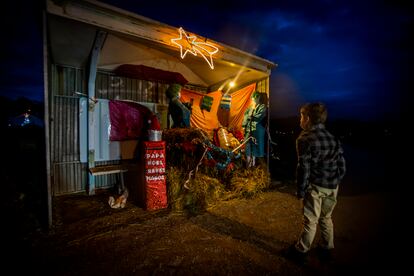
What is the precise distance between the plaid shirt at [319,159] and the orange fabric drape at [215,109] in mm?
5385

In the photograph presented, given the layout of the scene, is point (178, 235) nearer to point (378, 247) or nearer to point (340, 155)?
point (340, 155)

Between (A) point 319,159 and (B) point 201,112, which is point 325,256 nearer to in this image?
(A) point 319,159

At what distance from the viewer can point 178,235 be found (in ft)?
12.4

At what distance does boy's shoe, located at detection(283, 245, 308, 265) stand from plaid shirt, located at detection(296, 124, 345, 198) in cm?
94

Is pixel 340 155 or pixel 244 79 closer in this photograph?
pixel 340 155

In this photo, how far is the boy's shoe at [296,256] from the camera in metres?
2.93

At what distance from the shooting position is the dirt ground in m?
2.85

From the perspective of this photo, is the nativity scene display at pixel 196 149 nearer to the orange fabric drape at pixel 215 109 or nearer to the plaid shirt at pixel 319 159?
the orange fabric drape at pixel 215 109

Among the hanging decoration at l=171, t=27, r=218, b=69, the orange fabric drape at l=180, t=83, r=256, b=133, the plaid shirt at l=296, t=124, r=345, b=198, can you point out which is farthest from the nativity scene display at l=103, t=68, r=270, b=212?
the plaid shirt at l=296, t=124, r=345, b=198

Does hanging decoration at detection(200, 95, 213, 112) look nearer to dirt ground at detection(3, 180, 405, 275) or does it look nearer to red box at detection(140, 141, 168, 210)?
red box at detection(140, 141, 168, 210)

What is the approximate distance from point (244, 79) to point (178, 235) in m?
6.39

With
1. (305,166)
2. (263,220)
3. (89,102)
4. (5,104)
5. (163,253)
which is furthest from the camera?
(5,104)

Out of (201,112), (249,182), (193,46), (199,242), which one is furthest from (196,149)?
(201,112)

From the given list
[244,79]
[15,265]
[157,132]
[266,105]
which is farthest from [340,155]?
[244,79]
